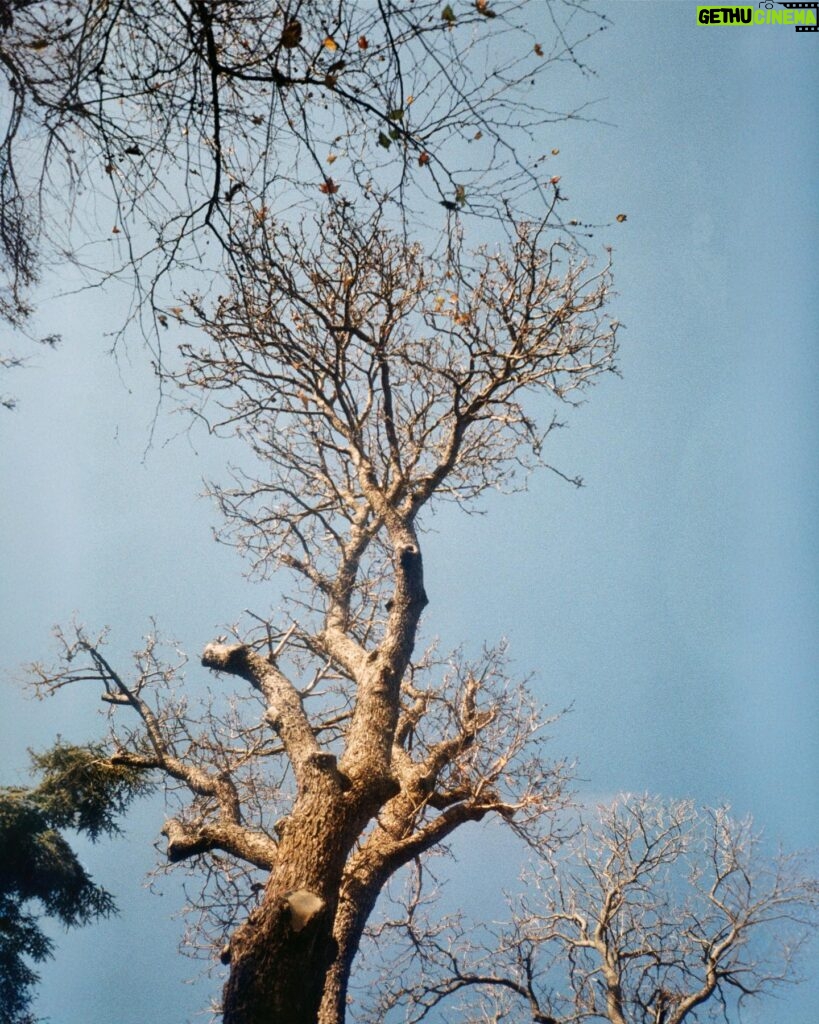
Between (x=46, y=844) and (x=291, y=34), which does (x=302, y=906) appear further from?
(x=46, y=844)

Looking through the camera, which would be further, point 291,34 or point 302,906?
point 302,906

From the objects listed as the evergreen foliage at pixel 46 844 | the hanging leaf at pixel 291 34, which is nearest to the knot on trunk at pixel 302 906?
the hanging leaf at pixel 291 34

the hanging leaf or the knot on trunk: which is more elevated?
the hanging leaf

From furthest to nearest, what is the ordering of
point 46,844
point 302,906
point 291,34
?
point 46,844
point 302,906
point 291,34

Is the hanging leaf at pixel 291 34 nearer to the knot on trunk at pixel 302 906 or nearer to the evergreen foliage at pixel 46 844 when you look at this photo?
the knot on trunk at pixel 302 906

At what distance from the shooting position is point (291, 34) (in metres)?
2.30

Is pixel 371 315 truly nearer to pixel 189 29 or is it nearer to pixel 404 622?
pixel 404 622

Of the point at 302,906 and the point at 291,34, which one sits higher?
the point at 291,34

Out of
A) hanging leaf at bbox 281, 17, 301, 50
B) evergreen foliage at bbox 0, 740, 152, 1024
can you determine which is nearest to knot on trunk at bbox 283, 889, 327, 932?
hanging leaf at bbox 281, 17, 301, 50

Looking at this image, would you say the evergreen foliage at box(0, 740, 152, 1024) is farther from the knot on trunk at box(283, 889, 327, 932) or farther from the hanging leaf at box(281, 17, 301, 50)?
the hanging leaf at box(281, 17, 301, 50)

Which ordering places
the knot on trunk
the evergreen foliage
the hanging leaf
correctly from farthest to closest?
1. the evergreen foliage
2. the knot on trunk
3. the hanging leaf

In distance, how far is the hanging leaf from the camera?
228 centimetres

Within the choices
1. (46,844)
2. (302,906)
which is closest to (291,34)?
(302,906)

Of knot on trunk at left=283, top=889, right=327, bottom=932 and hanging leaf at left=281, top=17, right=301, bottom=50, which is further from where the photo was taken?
knot on trunk at left=283, top=889, right=327, bottom=932
